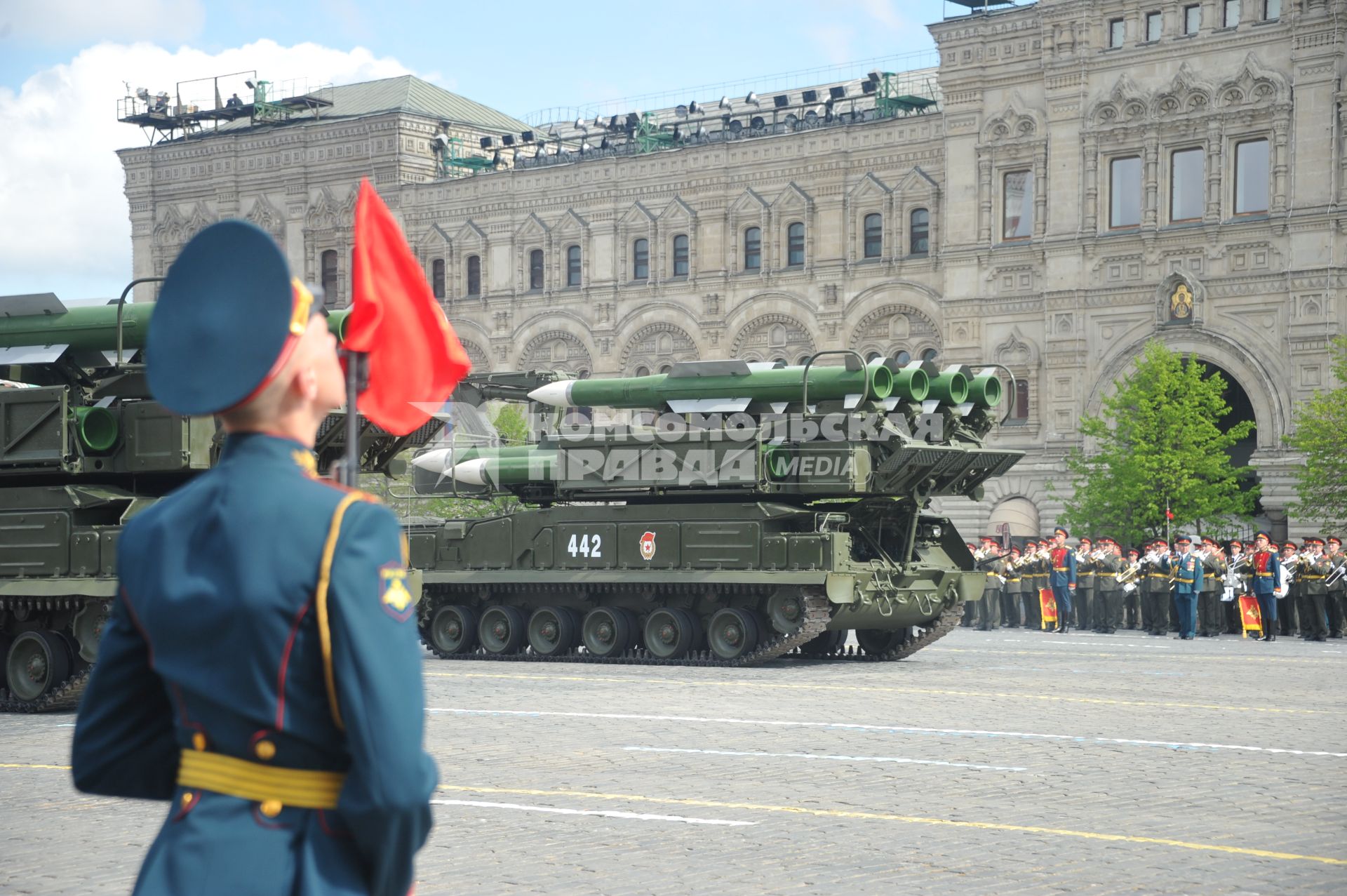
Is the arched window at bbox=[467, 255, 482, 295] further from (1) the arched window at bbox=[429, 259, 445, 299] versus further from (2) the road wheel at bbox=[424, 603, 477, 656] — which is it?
(2) the road wheel at bbox=[424, 603, 477, 656]

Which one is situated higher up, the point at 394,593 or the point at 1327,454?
the point at 1327,454

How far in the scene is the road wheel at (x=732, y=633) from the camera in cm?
2139

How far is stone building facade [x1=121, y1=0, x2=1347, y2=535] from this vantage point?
4753cm

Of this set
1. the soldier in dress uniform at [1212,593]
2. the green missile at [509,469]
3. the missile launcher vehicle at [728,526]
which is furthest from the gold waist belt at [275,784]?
the soldier in dress uniform at [1212,593]

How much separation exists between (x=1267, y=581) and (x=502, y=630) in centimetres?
1332

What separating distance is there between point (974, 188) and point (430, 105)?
24.6m

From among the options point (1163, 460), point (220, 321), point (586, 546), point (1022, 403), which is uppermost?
point (1022, 403)

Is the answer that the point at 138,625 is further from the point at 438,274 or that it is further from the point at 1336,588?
the point at 438,274

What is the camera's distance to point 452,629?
2405cm

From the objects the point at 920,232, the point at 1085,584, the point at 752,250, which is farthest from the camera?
the point at 752,250

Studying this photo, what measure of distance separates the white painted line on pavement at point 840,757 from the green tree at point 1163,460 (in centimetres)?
3409

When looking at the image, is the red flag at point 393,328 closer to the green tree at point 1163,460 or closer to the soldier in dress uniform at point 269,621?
the soldier in dress uniform at point 269,621

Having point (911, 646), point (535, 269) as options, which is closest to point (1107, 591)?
point (911, 646)

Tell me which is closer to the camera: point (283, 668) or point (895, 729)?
point (283, 668)
